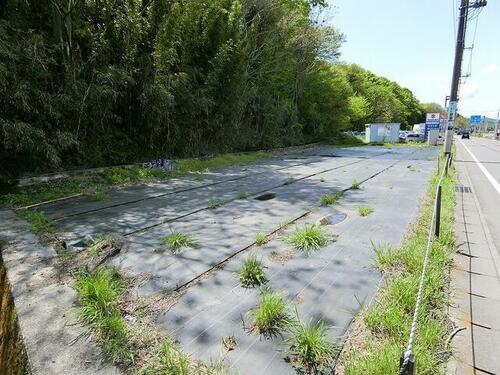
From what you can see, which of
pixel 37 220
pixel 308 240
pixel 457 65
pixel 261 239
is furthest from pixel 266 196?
pixel 457 65

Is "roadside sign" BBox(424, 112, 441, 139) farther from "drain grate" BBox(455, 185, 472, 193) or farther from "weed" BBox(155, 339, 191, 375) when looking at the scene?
"weed" BBox(155, 339, 191, 375)

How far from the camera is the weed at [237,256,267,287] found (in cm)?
262

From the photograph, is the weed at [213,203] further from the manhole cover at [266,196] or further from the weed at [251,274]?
the weed at [251,274]

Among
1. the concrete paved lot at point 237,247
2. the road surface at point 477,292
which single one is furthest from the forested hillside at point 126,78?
the road surface at point 477,292

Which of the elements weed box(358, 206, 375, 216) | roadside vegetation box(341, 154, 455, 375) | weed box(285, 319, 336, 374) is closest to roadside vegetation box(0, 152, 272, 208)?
weed box(358, 206, 375, 216)

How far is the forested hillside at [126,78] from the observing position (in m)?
5.38

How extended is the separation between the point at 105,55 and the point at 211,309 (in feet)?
20.6

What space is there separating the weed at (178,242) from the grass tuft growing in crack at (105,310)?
703 millimetres

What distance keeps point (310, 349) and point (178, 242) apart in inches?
77.0

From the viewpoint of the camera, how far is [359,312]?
86.8 inches

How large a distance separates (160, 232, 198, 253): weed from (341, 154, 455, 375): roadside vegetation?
1859 mm

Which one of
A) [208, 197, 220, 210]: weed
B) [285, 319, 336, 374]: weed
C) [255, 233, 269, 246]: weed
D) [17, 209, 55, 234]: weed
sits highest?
[17, 209, 55, 234]: weed

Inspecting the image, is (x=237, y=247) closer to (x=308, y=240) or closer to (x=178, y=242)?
(x=178, y=242)

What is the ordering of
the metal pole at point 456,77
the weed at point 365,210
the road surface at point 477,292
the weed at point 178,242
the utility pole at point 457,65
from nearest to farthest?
1. the road surface at point 477,292
2. the weed at point 178,242
3. the weed at point 365,210
4. the utility pole at point 457,65
5. the metal pole at point 456,77
